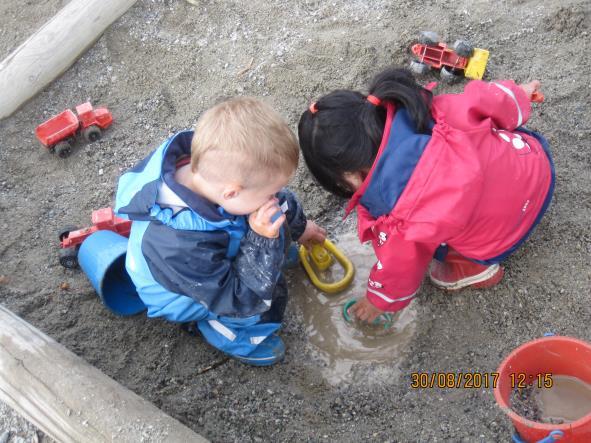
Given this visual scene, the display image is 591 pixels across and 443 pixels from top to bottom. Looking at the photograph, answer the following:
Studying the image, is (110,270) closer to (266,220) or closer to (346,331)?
(266,220)

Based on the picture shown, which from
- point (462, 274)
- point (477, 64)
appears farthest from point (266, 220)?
point (477, 64)

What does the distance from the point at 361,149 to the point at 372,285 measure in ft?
2.01

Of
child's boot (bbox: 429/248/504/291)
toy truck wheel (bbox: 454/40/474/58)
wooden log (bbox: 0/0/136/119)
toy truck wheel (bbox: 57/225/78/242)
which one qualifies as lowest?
child's boot (bbox: 429/248/504/291)

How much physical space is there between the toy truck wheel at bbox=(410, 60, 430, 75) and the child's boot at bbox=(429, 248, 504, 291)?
1159 millimetres

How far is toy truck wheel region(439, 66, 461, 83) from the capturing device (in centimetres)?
327

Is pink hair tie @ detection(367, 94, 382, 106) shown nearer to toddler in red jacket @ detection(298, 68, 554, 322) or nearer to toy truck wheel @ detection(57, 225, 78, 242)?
toddler in red jacket @ detection(298, 68, 554, 322)

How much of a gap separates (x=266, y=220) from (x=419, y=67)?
1.70 metres

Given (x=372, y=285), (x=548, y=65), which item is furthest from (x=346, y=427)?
(x=548, y=65)

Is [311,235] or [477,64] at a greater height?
[477,64]

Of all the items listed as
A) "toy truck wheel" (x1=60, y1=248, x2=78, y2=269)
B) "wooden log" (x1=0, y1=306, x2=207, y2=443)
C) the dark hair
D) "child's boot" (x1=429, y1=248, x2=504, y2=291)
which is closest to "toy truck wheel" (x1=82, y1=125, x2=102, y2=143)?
"toy truck wheel" (x1=60, y1=248, x2=78, y2=269)

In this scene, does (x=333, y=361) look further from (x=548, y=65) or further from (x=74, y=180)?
(x=548, y=65)

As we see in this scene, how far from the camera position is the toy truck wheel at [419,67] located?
10.9ft

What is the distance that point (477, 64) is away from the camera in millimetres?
3238

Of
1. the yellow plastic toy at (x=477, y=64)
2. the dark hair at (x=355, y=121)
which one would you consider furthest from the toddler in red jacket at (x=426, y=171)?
the yellow plastic toy at (x=477, y=64)
